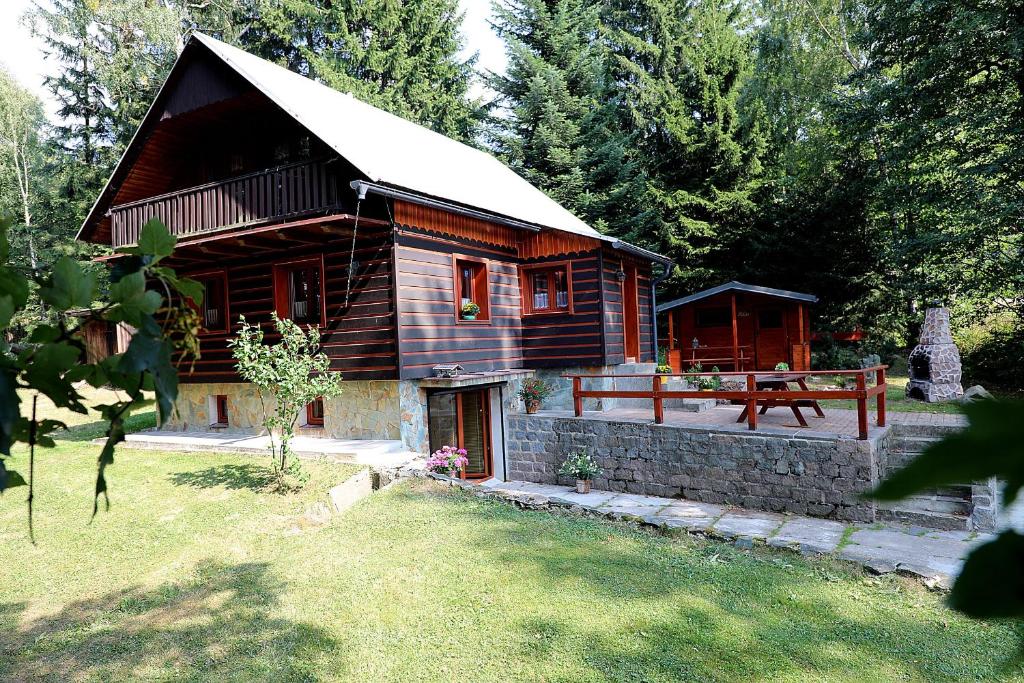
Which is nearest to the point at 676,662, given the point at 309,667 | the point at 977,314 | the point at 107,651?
the point at 309,667

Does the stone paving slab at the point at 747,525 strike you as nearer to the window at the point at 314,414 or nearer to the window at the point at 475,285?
the window at the point at 475,285

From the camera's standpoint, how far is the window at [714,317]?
1948 cm

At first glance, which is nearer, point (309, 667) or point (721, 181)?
point (309, 667)

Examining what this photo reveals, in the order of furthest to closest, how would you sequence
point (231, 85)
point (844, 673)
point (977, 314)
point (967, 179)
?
point (977, 314)
point (967, 179)
point (231, 85)
point (844, 673)

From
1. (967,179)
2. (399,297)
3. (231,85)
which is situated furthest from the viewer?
(967,179)

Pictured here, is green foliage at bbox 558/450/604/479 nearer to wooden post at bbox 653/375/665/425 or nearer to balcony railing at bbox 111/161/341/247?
wooden post at bbox 653/375/665/425

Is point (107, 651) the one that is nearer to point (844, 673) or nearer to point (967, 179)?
point (844, 673)

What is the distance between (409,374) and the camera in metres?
10.3

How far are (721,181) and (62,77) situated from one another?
27.2 metres

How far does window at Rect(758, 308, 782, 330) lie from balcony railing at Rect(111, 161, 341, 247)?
14.4m

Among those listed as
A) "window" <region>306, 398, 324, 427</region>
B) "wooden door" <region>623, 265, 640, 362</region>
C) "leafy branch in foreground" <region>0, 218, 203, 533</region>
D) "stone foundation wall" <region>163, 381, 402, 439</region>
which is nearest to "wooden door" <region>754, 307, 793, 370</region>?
"wooden door" <region>623, 265, 640, 362</region>

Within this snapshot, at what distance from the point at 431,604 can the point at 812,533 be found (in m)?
5.30

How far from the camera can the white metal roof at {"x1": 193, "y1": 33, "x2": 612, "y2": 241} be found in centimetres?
1027

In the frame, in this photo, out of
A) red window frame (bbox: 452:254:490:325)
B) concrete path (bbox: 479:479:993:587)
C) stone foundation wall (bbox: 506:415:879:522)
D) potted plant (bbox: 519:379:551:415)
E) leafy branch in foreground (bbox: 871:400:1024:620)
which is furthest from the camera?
red window frame (bbox: 452:254:490:325)
